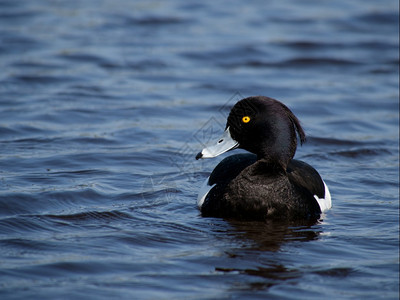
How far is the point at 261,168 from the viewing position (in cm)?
696

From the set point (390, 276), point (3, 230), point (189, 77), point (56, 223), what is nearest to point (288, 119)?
point (390, 276)

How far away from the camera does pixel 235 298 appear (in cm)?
518

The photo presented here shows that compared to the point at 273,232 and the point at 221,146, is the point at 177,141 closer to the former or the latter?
the point at 221,146

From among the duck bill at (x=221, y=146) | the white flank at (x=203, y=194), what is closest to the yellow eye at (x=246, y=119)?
the duck bill at (x=221, y=146)

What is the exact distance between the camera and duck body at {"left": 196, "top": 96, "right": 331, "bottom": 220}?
22.5 feet

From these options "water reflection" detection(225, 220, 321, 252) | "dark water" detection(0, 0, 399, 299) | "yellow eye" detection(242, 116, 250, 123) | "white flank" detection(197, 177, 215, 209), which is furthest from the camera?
"white flank" detection(197, 177, 215, 209)

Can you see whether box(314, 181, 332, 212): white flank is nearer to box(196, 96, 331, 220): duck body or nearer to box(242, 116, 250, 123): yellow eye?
box(196, 96, 331, 220): duck body

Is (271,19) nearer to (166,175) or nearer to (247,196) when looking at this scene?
(166,175)

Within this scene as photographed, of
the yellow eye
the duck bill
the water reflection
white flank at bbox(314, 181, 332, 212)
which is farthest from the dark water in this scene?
the yellow eye

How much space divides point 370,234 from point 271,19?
1131 cm

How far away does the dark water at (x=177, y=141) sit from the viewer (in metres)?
5.58

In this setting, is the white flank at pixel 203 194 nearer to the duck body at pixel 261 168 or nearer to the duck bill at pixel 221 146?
the duck body at pixel 261 168

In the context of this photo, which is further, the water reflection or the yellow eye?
the yellow eye

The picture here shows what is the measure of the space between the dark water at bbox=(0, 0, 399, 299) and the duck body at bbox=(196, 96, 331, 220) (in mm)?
160
